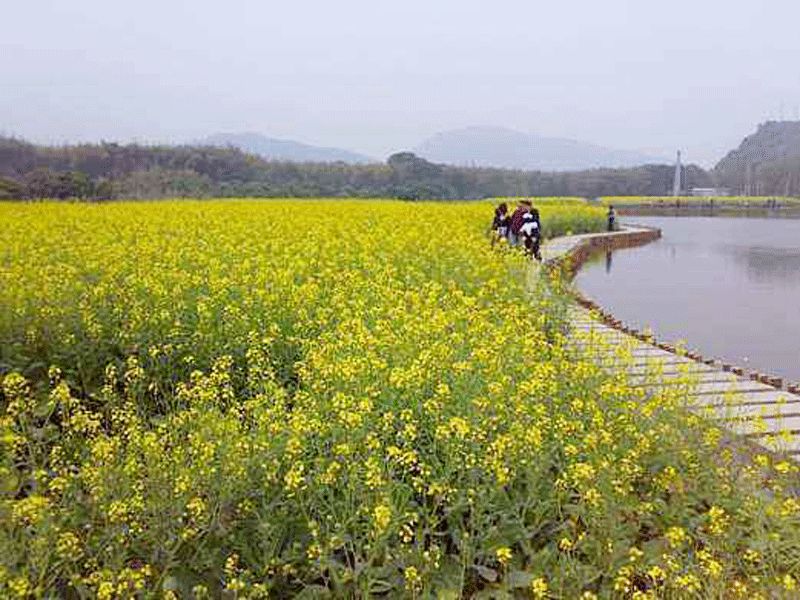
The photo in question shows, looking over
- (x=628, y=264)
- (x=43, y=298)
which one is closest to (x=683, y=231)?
(x=628, y=264)

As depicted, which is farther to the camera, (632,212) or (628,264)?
(632,212)

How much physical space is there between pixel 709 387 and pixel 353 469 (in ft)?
14.0

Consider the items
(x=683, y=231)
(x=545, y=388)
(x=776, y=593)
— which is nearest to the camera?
(x=776, y=593)

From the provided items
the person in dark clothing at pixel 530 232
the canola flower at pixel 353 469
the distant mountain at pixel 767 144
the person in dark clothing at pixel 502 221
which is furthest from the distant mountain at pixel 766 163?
the canola flower at pixel 353 469

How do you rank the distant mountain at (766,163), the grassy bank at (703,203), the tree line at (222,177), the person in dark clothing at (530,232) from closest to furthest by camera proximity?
the person in dark clothing at (530,232), the tree line at (222,177), the grassy bank at (703,203), the distant mountain at (766,163)

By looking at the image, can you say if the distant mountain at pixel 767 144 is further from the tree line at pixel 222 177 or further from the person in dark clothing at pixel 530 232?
the person in dark clothing at pixel 530 232

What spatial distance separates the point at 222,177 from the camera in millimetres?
46750

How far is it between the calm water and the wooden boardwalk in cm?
136

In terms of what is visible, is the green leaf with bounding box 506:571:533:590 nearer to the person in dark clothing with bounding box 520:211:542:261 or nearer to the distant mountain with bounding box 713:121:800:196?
the person in dark clothing with bounding box 520:211:542:261

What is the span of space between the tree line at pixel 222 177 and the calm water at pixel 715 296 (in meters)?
19.6

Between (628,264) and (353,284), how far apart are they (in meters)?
13.6

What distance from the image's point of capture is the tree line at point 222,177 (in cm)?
2870

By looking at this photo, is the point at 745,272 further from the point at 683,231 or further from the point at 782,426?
the point at 683,231

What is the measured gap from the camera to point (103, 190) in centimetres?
2833
